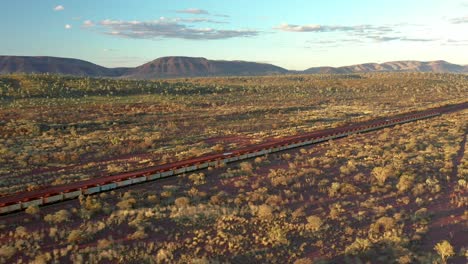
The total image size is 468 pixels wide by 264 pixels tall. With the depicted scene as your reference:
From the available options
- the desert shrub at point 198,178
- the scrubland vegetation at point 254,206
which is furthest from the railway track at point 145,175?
the desert shrub at point 198,178

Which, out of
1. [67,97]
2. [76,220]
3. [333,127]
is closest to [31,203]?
[76,220]

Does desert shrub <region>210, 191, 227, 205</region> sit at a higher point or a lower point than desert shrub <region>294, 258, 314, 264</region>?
higher

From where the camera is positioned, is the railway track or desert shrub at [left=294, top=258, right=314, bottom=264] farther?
the railway track

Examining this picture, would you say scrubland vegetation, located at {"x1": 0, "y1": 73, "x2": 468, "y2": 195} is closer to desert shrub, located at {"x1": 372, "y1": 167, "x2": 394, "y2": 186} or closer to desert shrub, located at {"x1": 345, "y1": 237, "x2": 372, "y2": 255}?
desert shrub, located at {"x1": 372, "y1": 167, "x2": 394, "y2": 186}

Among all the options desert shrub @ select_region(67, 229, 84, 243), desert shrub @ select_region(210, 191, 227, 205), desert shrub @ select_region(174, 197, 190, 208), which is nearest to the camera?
desert shrub @ select_region(67, 229, 84, 243)

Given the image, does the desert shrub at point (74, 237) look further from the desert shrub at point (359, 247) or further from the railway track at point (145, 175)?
the desert shrub at point (359, 247)

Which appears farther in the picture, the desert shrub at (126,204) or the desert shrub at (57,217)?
the desert shrub at (126,204)

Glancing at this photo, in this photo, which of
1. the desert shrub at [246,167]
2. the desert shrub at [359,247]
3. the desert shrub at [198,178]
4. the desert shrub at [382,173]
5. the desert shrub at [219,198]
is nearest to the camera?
the desert shrub at [359,247]

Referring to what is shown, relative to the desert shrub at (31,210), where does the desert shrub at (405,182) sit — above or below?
above

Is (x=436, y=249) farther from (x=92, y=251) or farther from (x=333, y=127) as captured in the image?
(x=333, y=127)

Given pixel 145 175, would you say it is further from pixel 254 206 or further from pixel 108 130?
pixel 108 130

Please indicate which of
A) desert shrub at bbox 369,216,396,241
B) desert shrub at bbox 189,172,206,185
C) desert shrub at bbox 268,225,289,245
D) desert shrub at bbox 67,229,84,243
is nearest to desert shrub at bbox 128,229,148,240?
desert shrub at bbox 67,229,84,243

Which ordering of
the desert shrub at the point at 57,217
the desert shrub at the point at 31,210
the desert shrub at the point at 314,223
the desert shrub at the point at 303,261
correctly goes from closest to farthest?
the desert shrub at the point at 303,261, the desert shrub at the point at 314,223, the desert shrub at the point at 57,217, the desert shrub at the point at 31,210
